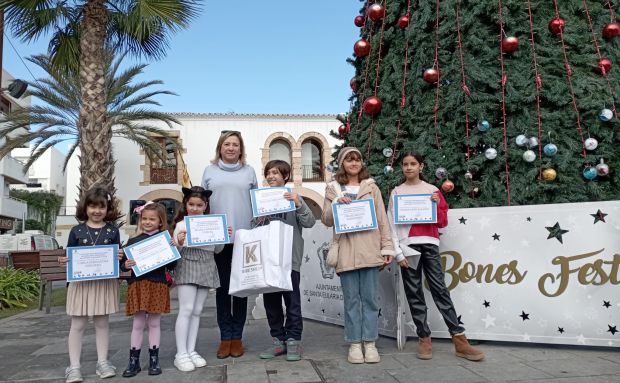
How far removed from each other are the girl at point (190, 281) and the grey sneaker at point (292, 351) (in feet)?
2.16

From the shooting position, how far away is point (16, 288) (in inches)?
366

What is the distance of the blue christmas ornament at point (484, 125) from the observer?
438 cm

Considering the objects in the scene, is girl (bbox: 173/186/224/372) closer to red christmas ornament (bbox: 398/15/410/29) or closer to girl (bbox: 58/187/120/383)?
girl (bbox: 58/187/120/383)

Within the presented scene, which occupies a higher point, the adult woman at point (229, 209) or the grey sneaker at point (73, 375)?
the adult woman at point (229, 209)

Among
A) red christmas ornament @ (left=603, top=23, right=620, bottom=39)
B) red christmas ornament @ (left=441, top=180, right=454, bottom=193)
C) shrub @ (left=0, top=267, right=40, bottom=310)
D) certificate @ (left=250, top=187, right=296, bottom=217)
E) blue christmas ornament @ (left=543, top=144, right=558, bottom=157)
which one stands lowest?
shrub @ (left=0, top=267, right=40, bottom=310)

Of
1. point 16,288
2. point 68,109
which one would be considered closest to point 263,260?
point 16,288

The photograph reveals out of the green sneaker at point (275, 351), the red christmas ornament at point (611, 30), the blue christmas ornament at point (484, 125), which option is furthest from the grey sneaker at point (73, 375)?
the red christmas ornament at point (611, 30)

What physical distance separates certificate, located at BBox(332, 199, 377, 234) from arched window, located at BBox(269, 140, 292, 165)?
62.4 feet

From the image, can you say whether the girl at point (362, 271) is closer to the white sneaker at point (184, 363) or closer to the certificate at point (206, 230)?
the certificate at point (206, 230)

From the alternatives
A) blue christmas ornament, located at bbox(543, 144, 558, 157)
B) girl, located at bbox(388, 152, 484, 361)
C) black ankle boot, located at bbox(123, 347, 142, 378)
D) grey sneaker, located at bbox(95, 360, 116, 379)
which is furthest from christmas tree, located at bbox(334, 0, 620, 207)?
grey sneaker, located at bbox(95, 360, 116, 379)

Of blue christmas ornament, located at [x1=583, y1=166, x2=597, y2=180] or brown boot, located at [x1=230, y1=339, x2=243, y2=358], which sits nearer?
brown boot, located at [x1=230, y1=339, x2=243, y2=358]

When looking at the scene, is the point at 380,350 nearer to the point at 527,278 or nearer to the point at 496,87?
the point at 527,278

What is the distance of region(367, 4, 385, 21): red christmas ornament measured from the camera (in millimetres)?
5184

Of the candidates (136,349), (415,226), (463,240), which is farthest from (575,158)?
(136,349)
